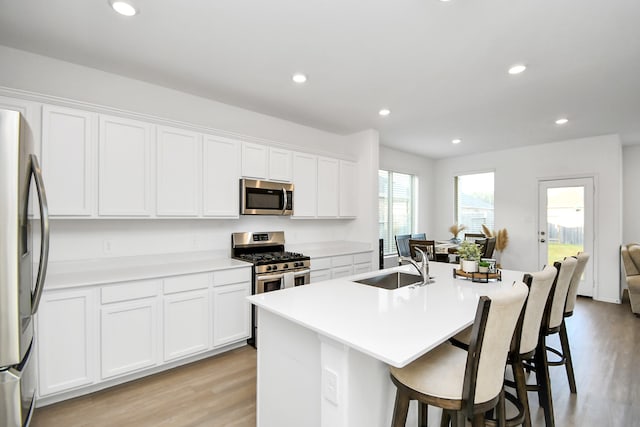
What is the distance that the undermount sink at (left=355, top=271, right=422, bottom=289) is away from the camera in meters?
2.54

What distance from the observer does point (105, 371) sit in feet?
7.85

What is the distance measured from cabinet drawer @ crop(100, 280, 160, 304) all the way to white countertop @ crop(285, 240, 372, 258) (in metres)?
1.84

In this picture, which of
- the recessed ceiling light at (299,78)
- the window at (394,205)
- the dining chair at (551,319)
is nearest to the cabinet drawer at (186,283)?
the recessed ceiling light at (299,78)

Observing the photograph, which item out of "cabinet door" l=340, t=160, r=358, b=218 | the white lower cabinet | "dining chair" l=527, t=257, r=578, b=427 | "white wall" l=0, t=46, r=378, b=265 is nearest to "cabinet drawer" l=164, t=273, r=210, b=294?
the white lower cabinet

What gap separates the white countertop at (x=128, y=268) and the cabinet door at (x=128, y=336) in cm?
23

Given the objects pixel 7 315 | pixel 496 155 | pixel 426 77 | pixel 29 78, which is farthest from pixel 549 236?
pixel 29 78

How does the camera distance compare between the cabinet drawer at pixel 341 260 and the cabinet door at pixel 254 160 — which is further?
the cabinet drawer at pixel 341 260

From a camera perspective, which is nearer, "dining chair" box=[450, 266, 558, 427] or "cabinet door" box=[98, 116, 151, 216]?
"dining chair" box=[450, 266, 558, 427]

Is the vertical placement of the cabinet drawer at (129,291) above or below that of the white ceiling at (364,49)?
below

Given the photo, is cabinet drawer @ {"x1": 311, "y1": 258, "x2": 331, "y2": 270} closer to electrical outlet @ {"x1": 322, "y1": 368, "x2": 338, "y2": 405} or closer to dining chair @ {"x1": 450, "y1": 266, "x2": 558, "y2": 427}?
dining chair @ {"x1": 450, "y1": 266, "x2": 558, "y2": 427}

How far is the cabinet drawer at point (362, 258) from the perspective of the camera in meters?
4.39

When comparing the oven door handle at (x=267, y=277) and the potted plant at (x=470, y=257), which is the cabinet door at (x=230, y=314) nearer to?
the oven door handle at (x=267, y=277)

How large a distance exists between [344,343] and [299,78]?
255cm

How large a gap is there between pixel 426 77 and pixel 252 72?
5.48 feet
